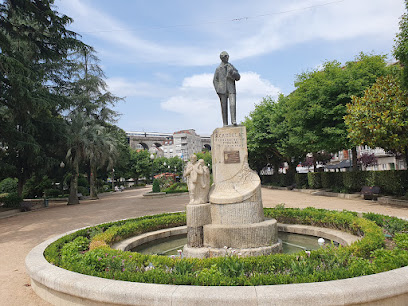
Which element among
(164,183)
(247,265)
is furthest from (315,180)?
(247,265)

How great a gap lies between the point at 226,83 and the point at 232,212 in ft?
11.7

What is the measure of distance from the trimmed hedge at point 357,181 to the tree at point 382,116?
2344 mm

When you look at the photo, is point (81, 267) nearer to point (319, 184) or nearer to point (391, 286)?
point (391, 286)

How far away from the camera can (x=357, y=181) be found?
59.7 feet

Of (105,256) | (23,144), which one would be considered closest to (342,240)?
(105,256)

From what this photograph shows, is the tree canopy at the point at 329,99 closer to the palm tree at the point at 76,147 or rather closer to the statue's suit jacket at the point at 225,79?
the statue's suit jacket at the point at 225,79

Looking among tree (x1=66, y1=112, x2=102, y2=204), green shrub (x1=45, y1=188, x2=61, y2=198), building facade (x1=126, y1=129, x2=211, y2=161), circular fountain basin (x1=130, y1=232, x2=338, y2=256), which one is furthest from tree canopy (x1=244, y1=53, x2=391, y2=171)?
building facade (x1=126, y1=129, x2=211, y2=161)

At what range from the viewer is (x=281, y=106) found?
97.3 feet

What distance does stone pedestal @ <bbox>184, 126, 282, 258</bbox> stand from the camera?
6.20 m

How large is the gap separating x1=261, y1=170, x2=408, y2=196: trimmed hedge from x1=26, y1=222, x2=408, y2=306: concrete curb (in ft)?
42.9

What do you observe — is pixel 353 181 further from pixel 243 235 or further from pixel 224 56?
pixel 243 235

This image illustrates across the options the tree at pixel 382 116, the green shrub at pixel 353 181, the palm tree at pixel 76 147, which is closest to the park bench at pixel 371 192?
the green shrub at pixel 353 181

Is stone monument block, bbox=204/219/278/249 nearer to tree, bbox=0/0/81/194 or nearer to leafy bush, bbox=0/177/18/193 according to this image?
tree, bbox=0/0/81/194

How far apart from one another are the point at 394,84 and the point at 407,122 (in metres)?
→ 2.97
